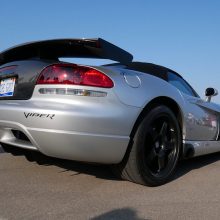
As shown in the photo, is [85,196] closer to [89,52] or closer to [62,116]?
[62,116]

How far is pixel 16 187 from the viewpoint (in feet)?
10.8

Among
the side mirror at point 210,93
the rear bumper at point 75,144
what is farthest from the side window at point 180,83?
the rear bumper at point 75,144

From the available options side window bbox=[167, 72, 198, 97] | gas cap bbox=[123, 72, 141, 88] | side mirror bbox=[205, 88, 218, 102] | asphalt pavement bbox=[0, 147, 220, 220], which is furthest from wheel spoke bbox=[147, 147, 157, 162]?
side mirror bbox=[205, 88, 218, 102]

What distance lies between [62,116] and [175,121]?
1.31m

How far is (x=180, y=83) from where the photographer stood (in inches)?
183

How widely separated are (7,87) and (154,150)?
150 centimetres

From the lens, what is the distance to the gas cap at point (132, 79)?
334 centimetres

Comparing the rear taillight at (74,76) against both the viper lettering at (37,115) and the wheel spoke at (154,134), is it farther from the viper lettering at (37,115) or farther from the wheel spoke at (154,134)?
the wheel spoke at (154,134)

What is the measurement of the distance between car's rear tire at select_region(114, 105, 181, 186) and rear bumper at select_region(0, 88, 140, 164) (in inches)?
5.1

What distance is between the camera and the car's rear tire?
3322mm

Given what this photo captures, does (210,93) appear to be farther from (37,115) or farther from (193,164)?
(37,115)

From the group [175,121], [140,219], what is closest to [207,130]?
[175,121]

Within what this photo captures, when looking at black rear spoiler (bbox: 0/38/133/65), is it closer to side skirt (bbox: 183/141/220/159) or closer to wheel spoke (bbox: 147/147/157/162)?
wheel spoke (bbox: 147/147/157/162)

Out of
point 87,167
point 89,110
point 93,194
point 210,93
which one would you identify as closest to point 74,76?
point 89,110
